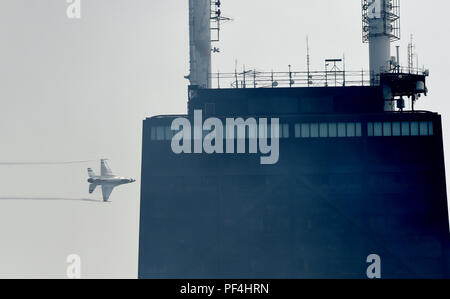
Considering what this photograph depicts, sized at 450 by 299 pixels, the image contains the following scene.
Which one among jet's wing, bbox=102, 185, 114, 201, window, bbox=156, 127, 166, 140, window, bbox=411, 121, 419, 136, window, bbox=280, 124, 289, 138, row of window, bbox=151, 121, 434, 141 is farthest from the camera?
jet's wing, bbox=102, 185, 114, 201

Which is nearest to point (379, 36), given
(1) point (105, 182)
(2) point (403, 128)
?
(2) point (403, 128)

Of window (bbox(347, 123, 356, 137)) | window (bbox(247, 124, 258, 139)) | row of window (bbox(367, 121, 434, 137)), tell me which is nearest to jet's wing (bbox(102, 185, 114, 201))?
window (bbox(247, 124, 258, 139))

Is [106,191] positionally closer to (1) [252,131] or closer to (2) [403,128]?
(1) [252,131]

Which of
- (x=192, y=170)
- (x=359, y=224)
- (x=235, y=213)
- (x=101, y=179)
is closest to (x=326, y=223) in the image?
(x=359, y=224)

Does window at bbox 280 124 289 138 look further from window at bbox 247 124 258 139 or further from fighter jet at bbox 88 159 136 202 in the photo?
fighter jet at bbox 88 159 136 202

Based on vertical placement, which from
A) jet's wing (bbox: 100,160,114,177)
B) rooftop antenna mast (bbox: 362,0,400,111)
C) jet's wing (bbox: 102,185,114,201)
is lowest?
jet's wing (bbox: 102,185,114,201)

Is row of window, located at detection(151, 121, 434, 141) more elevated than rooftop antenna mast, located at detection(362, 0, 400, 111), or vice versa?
rooftop antenna mast, located at detection(362, 0, 400, 111)

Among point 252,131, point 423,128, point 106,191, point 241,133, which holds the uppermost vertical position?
point 423,128

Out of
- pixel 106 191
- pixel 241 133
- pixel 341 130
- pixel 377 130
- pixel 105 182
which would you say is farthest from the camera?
pixel 106 191

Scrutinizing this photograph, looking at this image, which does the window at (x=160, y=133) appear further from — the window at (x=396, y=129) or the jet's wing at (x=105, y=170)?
the jet's wing at (x=105, y=170)
